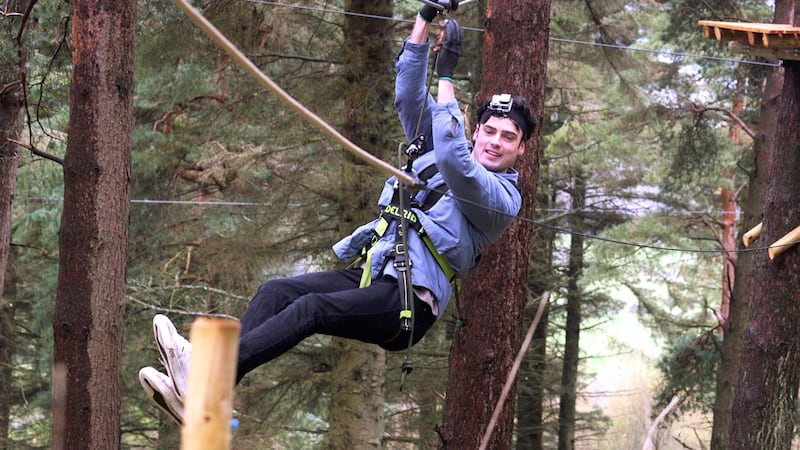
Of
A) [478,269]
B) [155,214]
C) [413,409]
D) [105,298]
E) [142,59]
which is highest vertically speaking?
[142,59]

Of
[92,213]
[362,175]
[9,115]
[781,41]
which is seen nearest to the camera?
[92,213]

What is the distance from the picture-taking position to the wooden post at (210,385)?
1.07 metres

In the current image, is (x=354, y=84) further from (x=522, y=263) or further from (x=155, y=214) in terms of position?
(x=155, y=214)

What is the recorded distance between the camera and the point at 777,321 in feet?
21.6

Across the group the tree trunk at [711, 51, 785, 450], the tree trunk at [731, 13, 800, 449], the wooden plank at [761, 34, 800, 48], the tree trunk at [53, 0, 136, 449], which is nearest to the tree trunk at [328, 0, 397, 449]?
the tree trunk at [731, 13, 800, 449]

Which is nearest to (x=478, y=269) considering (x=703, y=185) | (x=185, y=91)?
(x=185, y=91)

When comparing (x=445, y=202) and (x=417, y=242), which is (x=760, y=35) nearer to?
(x=445, y=202)

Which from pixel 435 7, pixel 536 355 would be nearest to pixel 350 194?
pixel 536 355

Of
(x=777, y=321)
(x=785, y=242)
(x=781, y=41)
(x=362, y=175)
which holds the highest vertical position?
(x=781, y=41)

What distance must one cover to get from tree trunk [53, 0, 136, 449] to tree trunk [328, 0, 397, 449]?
3948mm

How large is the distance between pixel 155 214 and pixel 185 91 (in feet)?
7.02

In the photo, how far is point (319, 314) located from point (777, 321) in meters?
4.16

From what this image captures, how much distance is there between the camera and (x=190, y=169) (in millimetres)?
13570

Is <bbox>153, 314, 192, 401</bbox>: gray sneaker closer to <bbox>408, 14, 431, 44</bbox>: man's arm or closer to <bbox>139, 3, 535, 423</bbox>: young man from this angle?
<bbox>139, 3, 535, 423</bbox>: young man
